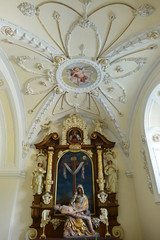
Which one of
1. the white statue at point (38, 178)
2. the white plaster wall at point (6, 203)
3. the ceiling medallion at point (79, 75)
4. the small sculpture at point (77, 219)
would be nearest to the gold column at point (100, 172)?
the small sculpture at point (77, 219)

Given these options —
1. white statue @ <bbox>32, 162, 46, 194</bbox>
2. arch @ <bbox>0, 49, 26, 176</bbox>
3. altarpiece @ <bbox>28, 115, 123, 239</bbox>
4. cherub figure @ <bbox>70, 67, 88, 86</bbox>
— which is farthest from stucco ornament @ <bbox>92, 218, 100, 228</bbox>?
cherub figure @ <bbox>70, 67, 88, 86</bbox>

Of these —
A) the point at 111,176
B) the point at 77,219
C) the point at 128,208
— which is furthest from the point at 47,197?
the point at 128,208

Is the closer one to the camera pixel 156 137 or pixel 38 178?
pixel 156 137

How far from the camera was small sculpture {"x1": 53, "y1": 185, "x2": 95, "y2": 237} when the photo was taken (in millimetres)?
5801

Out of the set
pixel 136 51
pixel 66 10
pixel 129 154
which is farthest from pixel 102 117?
pixel 66 10

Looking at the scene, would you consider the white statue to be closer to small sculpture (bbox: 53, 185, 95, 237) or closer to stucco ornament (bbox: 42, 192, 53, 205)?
stucco ornament (bbox: 42, 192, 53, 205)

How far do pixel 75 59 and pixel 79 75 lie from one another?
2.49ft

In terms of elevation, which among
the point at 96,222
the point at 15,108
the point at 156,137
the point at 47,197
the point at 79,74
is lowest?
the point at 96,222

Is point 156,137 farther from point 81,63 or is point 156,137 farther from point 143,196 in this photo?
point 81,63

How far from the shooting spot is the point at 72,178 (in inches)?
295

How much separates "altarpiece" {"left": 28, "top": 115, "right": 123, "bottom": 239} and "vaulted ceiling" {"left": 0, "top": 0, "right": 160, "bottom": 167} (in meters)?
0.80

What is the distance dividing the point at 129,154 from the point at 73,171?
2.48 metres

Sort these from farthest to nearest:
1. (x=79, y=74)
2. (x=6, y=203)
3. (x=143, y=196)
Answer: (x=79, y=74) → (x=6, y=203) → (x=143, y=196)

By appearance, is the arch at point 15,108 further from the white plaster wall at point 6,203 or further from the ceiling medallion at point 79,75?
the ceiling medallion at point 79,75
